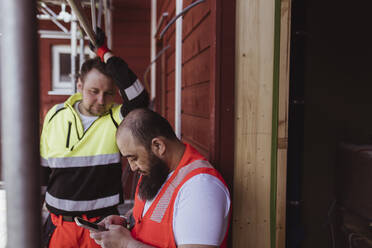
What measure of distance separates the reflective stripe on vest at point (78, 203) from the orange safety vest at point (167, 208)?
522 millimetres

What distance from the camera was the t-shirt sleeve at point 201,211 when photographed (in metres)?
1.15

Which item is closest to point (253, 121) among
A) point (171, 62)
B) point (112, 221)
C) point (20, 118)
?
point (112, 221)

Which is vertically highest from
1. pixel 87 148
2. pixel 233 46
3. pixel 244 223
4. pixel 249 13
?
pixel 249 13

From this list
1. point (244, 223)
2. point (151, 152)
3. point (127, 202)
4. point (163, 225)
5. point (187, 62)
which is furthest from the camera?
point (127, 202)

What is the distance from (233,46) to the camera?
4.93ft

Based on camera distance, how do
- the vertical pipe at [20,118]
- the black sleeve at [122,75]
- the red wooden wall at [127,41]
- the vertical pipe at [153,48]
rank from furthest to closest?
the red wooden wall at [127,41], the vertical pipe at [153,48], the black sleeve at [122,75], the vertical pipe at [20,118]

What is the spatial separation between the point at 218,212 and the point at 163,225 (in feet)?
0.89

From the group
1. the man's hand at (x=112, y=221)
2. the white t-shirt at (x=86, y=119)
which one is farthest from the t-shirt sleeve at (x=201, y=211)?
the white t-shirt at (x=86, y=119)

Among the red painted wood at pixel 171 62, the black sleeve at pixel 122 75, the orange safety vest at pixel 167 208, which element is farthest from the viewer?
the red painted wood at pixel 171 62

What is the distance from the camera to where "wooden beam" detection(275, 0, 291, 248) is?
4.93 ft

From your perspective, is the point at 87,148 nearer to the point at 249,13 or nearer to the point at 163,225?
the point at 163,225

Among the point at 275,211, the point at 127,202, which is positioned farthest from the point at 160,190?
the point at 127,202

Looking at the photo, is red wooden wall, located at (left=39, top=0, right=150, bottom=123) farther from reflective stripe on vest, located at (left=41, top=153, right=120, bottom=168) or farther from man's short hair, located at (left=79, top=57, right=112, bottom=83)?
reflective stripe on vest, located at (left=41, top=153, right=120, bottom=168)

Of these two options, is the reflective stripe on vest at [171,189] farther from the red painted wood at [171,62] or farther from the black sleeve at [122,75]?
the red painted wood at [171,62]
